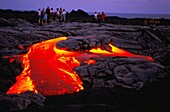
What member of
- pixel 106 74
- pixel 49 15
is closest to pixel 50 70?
pixel 106 74

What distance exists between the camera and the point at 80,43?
15.8 metres

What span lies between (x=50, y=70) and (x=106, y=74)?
131 inches

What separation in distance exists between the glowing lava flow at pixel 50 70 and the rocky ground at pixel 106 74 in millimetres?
458

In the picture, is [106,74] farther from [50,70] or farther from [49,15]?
[49,15]

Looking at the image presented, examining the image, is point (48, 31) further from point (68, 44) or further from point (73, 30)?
point (68, 44)

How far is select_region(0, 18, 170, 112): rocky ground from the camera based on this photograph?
784 cm

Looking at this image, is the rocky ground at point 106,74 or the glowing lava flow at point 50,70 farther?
the glowing lava flow at point 50,70

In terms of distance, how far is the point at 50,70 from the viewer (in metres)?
12.3

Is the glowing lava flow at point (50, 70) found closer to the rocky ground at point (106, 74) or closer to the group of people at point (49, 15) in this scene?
the rocky ground at point (106, 74)

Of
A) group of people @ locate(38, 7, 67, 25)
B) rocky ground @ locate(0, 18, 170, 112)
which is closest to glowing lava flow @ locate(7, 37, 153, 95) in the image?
rocky ground @ locate(0, 18, 170, 112)

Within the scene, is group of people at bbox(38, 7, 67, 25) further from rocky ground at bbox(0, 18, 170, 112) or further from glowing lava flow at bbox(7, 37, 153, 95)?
glowing lava flow at bbox(7, 37, 153, 95)

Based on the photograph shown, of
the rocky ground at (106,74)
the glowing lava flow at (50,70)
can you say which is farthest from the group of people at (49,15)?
the glowing lava flow at (50,70)

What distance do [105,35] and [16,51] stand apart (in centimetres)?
731

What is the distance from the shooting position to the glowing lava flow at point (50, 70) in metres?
10.6
